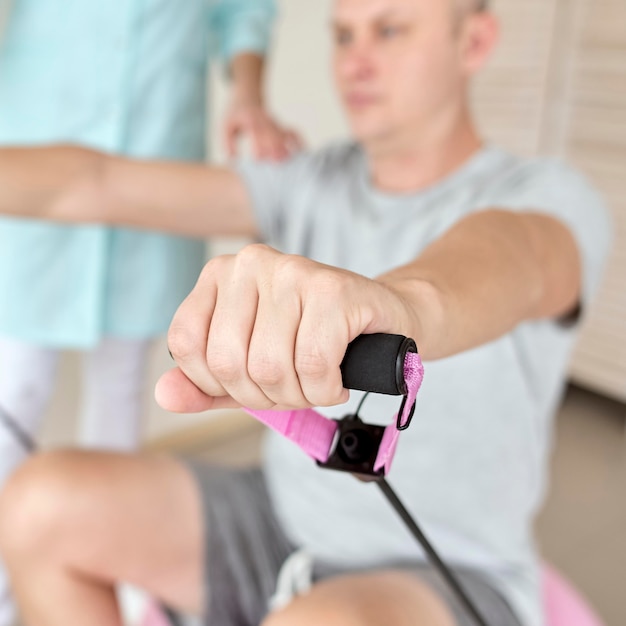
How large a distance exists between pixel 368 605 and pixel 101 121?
A: 29.8 inches

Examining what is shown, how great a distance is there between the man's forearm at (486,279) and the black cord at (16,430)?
80 cm

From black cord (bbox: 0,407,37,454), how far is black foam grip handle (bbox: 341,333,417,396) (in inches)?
36.4

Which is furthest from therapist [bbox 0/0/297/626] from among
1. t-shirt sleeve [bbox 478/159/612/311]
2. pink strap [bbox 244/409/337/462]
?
pink strap [bbox 244/409/337/462]

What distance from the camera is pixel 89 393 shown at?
1275mm

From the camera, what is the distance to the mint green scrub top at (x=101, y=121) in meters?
1.07

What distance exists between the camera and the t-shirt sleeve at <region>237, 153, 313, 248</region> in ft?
3.32

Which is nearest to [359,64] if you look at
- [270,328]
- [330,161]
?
[330,161]

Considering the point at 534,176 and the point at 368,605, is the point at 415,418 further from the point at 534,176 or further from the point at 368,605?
the point at 534,176

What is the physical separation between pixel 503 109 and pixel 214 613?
62.8 inches

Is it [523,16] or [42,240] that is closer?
[42,240]

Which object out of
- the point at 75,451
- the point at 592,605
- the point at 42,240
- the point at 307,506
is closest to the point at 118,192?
the point at 42,240

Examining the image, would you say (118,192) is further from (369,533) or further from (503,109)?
(503,109)

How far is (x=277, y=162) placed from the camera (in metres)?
1.05

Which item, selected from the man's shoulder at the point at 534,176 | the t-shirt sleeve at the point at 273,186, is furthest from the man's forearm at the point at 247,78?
A: the man's shoulder at the point at 534,176
